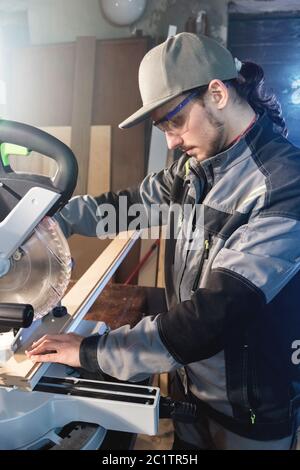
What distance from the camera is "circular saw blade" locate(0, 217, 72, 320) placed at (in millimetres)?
793

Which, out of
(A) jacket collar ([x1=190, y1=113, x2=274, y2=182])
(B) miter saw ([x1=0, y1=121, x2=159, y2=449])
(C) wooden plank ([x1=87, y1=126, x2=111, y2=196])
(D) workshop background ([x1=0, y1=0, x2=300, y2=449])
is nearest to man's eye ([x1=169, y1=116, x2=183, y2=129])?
(A) jacket collar ([x1=190, y1=113, x2=274, y2=182])

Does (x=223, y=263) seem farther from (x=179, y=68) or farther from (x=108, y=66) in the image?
(x=108, y=66)

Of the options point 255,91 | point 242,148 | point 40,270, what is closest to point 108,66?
point 255,91

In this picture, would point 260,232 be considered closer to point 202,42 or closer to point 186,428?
point 202,42

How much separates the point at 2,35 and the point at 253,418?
3225 mm

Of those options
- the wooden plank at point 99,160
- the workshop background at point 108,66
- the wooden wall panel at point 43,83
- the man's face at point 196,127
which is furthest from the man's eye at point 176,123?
the wooden wall panel at point 43,83

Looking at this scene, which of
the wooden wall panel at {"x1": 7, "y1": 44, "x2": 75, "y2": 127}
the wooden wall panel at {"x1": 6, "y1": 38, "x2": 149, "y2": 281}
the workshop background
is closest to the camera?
the workshop background

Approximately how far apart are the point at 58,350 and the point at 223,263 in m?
0.41

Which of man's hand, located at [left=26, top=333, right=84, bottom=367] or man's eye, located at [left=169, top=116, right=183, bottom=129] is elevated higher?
man's eye, located at [left=169, top=116, right=183, bottom=129]

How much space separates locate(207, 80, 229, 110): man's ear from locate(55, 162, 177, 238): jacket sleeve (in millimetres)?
365

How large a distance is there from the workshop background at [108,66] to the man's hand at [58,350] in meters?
1.90

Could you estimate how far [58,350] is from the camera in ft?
2.59

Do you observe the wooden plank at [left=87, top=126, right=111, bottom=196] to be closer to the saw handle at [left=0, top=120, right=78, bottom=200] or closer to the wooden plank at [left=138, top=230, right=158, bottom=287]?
the wooden plank at [left=138, top=230, right=158, bottom=287]

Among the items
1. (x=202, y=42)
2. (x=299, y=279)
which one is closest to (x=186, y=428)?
(x=299, y=279)
